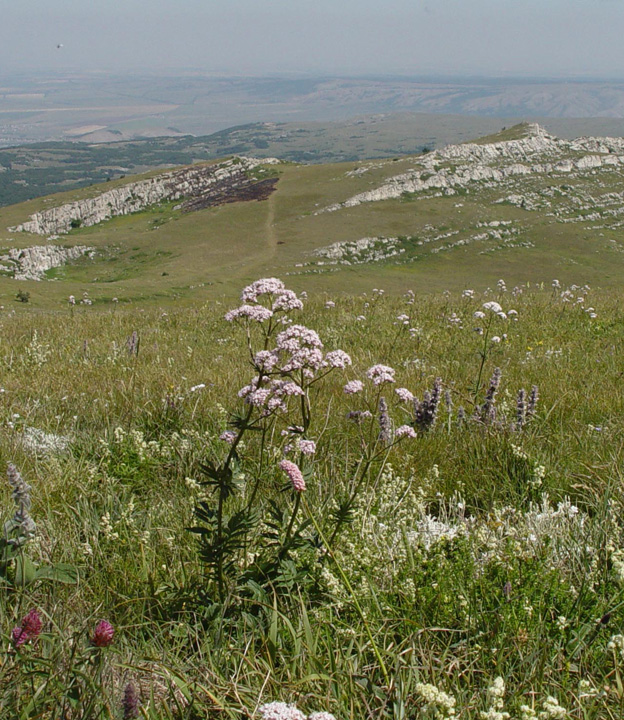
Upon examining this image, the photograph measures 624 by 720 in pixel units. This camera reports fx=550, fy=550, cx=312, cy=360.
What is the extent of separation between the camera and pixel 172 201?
159m

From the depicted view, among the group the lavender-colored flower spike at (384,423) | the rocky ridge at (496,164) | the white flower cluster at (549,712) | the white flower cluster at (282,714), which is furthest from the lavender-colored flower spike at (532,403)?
the rocky ridge at (496,164)

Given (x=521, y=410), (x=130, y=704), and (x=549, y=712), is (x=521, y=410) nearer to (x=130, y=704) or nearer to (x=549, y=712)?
(x=549, y=712)

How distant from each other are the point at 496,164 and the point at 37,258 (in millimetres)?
109815

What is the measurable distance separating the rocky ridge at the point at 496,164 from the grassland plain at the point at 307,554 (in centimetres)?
11934

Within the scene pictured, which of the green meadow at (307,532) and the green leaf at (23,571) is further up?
the green leaf at (23,571)

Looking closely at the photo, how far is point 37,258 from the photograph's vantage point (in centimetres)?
10481

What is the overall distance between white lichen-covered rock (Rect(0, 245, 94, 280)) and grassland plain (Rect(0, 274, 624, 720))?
95.0 meters

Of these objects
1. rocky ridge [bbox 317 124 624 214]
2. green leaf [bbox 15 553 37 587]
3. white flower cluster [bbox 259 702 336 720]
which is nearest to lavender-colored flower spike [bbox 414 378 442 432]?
green leaf [bbox 15 553 37 587]

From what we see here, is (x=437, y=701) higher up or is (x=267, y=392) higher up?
(x=267, y=392)

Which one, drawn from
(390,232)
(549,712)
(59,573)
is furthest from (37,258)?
(549,712)

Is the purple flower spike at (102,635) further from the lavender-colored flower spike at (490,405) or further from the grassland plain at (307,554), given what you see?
the lavender-colored flower spike at (490,405)

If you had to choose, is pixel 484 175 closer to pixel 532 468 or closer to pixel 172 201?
pixel 172 201

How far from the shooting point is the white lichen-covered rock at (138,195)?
15325 centimetres

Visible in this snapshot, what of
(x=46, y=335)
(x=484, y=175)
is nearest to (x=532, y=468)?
(x=46, y=335)
